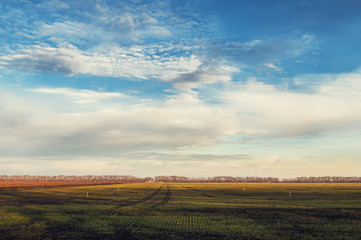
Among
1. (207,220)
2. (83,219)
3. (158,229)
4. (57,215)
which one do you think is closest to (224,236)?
(158,229)

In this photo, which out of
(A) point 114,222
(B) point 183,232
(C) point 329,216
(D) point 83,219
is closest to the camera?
(B) point 183,232

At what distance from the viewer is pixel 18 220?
37812 mm

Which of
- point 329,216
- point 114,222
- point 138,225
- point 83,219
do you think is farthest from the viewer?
point 329,216

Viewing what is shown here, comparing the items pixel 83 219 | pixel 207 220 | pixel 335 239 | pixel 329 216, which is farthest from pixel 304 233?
pixel 83 219

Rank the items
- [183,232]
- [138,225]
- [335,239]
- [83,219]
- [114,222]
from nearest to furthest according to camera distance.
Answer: [335,239], [183,232], [138,225], [114,222], [83,219]

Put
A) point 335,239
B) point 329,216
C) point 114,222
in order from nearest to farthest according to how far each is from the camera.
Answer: point 335,239 < point 114,222 < point 329,216

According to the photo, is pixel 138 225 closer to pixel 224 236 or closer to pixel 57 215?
pixel 224 236

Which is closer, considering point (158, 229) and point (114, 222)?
point (158, 229)

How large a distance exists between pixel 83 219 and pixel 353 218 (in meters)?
37.5

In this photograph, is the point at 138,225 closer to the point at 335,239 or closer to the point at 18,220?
the point at 18,220

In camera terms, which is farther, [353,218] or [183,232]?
[353,218]

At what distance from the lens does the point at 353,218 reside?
133ft

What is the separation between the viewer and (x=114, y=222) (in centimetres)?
3647

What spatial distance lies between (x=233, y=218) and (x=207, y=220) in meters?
4.27
